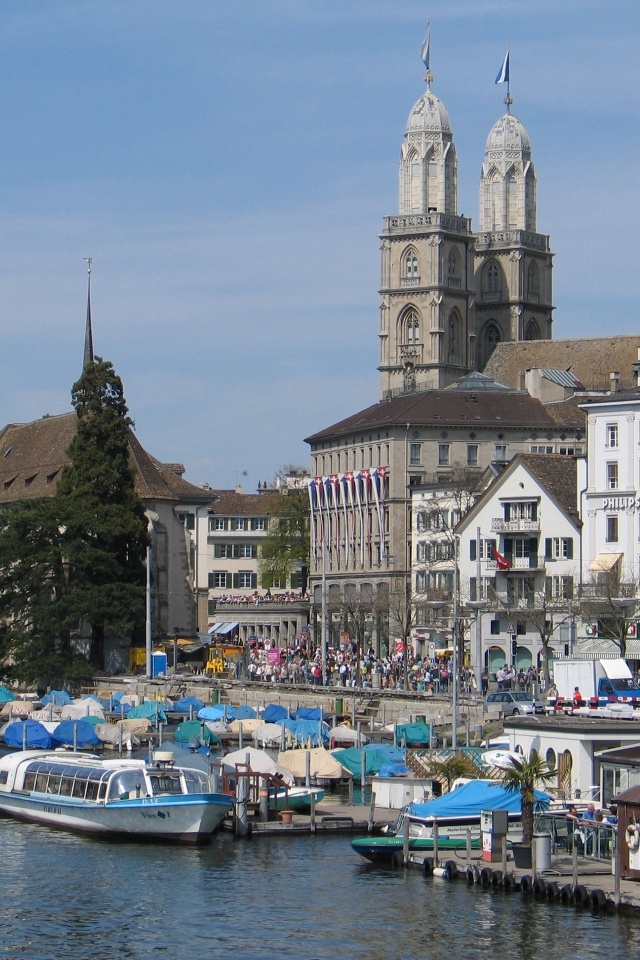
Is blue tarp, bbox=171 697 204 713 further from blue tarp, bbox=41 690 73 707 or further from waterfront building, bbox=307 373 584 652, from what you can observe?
waterfront building, bbox=307 373 584 652

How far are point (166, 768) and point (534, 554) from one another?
163ft

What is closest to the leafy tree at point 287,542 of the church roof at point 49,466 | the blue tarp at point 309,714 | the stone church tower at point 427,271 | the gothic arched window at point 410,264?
the church roof at point 49,466

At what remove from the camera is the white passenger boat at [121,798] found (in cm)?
5725

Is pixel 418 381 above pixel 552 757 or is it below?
above

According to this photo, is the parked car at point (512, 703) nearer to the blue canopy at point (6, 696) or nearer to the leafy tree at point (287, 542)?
the blue canopy at point (6, 696)

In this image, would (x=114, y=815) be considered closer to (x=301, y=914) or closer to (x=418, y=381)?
(x=301, y=914)

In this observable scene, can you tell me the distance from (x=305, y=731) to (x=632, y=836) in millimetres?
34663

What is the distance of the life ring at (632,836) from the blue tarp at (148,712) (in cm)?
4883

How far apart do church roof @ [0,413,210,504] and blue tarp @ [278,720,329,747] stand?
184ft

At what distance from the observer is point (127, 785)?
5919 cm

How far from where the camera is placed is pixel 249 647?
123 meters

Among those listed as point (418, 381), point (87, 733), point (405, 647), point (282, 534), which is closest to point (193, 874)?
point (87, 733)

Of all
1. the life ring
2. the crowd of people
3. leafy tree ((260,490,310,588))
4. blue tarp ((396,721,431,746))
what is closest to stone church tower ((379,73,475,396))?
leafy tree ((260,490,310,588))

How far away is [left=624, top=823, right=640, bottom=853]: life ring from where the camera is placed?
148 ft
